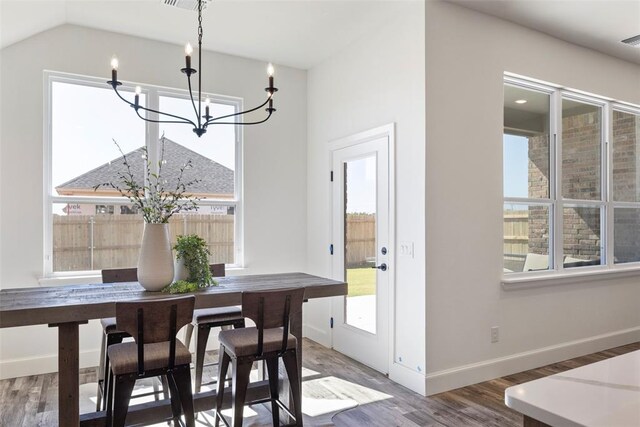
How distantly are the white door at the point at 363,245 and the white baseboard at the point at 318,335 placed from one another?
148 mm

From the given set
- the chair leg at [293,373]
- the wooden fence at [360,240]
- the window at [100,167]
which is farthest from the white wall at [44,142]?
the chair leg at [293,373]

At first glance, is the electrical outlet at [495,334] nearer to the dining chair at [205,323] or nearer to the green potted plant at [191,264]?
the dining chair at [205,323]

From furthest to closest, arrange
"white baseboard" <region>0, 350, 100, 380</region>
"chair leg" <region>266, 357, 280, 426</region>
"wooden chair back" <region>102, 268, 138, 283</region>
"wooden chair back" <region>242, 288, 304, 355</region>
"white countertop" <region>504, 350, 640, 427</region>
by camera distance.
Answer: "white baseboard" <region>0, 350, 100, 380</region> → "wooden chair back" <region>102, 268, 138, 283</region> → "chair leg" <region>266, 357, 280, 426</region> → "wooden chair back" <region>242, 288, 304, 355</region> → "white countertop" <region>504, 350, 640, 427</region>

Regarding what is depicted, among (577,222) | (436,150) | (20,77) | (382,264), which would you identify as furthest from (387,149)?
(20,77)

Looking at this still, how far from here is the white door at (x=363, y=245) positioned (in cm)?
375

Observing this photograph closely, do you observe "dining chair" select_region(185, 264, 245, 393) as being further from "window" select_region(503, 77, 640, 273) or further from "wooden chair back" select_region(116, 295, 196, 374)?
"window" select_region(503, 77, 640, 273)

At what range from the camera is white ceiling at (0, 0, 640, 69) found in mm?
3389

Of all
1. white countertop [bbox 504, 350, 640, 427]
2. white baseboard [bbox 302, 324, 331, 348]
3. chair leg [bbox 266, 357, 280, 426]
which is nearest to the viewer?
white countertop [bbox 504, 350, 640, 427]

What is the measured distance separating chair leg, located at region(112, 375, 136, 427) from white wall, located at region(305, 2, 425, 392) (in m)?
2.11

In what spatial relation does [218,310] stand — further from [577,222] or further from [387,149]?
[577,222]

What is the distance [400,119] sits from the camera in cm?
355

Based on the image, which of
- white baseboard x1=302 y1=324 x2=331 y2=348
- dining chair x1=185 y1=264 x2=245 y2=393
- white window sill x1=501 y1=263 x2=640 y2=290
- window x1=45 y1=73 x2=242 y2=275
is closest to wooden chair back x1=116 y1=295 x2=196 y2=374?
dining chair x1=185 y1=264 x2=245 y2=393

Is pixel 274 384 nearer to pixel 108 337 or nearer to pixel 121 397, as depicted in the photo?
pixel 121 397

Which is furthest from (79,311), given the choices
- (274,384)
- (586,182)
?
(586,182)
